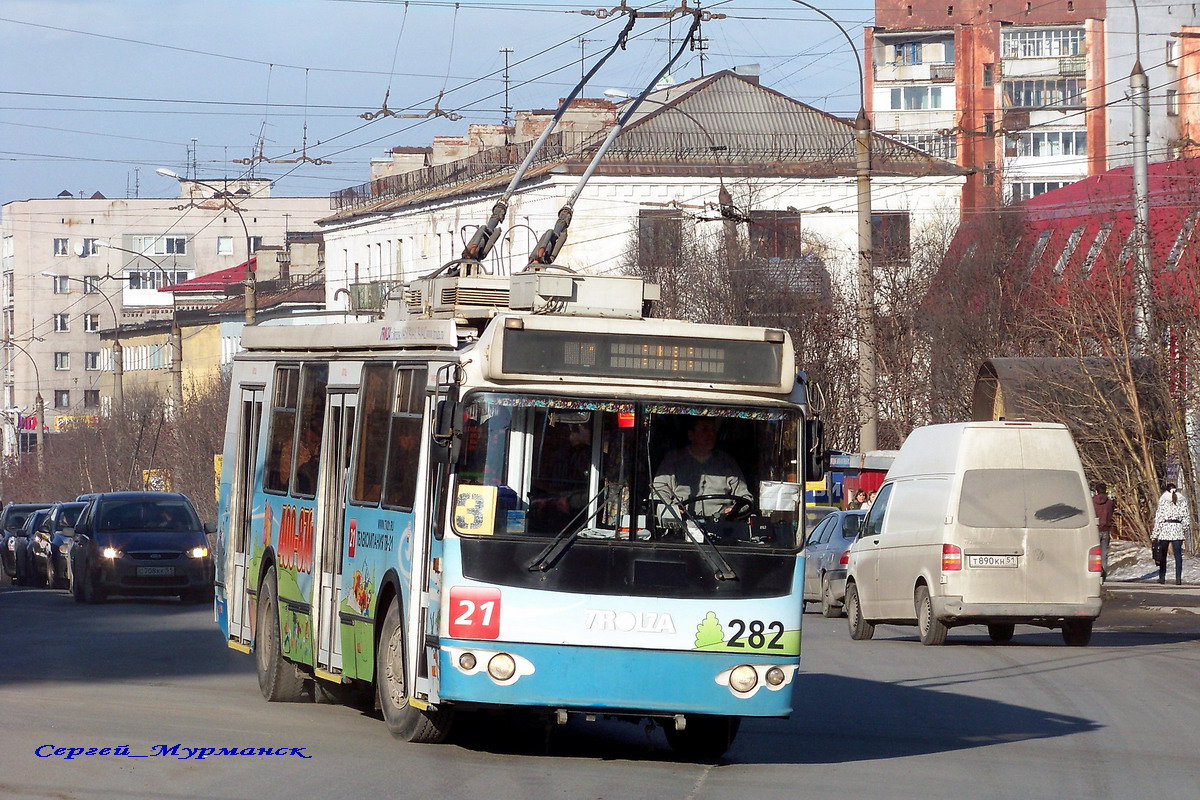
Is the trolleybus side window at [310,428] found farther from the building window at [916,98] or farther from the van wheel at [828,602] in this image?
the building window at [916,98]

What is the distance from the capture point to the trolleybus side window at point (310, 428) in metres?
13.1

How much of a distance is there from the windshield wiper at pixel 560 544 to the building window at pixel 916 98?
3992 inches

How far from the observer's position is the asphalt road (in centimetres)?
978

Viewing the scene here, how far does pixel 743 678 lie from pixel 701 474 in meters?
1.13

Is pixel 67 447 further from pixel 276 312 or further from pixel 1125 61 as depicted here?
pixel 1125 61

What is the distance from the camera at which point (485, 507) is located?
10.4m

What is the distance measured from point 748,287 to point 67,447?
124 ft

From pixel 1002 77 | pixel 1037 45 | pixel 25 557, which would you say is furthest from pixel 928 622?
pixel 1037 45

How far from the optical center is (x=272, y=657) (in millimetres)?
13562

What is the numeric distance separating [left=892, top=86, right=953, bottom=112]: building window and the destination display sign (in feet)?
330

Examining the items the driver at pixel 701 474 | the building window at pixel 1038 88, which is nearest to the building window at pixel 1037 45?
the building window at pixel 1038 88

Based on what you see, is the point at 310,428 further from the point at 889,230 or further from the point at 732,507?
the point at 889,230

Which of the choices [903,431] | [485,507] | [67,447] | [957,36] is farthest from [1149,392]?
[957,36]

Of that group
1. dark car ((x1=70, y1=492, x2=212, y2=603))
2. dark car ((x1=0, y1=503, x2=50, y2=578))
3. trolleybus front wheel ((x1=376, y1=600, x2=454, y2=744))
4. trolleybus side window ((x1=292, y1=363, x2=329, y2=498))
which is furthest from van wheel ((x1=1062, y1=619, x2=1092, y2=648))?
dark car ((x1=0, y1=503, x2=50, y2=578))
